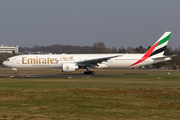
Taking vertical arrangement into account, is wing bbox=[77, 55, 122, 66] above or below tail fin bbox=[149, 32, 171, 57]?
below

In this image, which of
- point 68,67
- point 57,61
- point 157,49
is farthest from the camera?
point 157,49

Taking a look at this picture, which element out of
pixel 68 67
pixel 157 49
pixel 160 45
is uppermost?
pixel 160 45

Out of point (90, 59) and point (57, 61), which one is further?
point (90, 59)

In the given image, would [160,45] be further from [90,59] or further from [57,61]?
[57,61]

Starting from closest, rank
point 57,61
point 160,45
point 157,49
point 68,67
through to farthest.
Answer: point 68,67
point 57,61
point 157,49
point 160,45

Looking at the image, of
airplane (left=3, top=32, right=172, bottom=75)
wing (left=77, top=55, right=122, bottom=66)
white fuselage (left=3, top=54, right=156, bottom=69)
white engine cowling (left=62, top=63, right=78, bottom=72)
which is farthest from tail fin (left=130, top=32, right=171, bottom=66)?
white engine cowling (left=62, top=63, right=78, bottom=72)

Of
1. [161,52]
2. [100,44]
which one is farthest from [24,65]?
[100,44]

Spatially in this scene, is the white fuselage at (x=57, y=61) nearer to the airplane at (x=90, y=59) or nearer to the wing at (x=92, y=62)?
the airplane at (x=90, y=59)

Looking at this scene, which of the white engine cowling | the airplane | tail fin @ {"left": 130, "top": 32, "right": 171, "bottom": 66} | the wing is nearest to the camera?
the white engine cowling

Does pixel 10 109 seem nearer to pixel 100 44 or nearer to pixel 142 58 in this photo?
pixel 142 58

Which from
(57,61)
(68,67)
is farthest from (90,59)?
(57,61)

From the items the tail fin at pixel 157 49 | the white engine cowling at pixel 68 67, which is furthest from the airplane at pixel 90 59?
the white engine cowling at pixel 68 67

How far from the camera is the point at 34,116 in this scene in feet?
29.6

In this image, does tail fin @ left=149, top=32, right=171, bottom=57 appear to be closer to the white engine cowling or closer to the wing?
the wing
